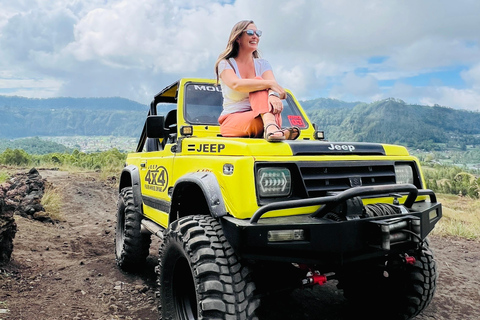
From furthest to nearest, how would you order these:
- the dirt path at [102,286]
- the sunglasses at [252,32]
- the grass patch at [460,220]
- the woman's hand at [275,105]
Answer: the grass patch at [460,220], the dirt path at [102,286], the sunglasses at [252,32], the woman's hand at [275,105]

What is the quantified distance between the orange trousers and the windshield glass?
85 cm

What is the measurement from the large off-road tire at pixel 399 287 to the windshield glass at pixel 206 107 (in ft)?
5.61

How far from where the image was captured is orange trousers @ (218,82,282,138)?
9.45ft

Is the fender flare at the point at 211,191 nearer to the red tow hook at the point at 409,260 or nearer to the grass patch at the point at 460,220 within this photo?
the red tow hook at the point at 409,260

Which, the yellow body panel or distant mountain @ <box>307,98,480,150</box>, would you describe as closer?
the yellow body panel

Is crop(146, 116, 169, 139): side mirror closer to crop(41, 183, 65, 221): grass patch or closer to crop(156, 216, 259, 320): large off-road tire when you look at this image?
crop(156, 216, 259, 320): large off-road tire

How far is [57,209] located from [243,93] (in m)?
6.49

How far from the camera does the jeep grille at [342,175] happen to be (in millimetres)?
2389

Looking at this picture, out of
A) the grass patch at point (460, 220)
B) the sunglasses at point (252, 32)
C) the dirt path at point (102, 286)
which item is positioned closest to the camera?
the sunglasses at point (252, 32)

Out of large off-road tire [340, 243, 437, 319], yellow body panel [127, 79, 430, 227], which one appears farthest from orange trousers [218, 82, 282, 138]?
large off-road tire [340, 243, 437, 319]

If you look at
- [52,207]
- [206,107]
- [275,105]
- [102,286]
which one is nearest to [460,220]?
[206,107]

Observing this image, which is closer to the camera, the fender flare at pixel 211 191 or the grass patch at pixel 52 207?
the fender flare at pixel 211 191

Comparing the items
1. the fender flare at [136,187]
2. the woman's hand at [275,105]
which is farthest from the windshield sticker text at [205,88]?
the woman's hand at [275,105]

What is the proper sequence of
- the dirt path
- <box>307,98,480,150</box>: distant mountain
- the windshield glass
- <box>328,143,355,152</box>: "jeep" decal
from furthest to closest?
1. <box>307,98,480,150</box>: distant mountain
2. the windshield glass
3. the dirt path
4. <box>328,143,355,152</box>: "jeep" decal
